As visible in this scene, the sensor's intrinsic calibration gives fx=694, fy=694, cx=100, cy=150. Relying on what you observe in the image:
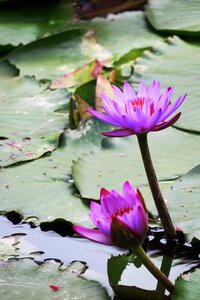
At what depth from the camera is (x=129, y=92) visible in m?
1.35

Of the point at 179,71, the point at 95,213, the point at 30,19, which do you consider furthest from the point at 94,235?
the point at 30,19

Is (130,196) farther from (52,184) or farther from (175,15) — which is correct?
(175,15)

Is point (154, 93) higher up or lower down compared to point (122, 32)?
higher up

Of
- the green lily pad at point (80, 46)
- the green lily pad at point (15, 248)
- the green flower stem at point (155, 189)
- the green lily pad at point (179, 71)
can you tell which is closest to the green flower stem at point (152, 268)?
the green flower stem at point (155, 189)

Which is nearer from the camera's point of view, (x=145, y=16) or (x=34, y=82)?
(x=34, y=82)

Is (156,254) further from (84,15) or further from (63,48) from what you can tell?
(84,15)

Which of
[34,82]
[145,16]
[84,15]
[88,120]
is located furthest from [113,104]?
[84,15]

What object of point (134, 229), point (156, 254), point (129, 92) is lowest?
point (156, 254)

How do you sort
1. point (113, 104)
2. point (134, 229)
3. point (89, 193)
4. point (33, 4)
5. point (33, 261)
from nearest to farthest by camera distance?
point (134, 229), point (113, 104), point (33, 261), point (89, 193), point (33, 4)

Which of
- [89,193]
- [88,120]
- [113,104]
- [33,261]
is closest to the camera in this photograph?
[113,104]

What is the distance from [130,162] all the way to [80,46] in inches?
38.0

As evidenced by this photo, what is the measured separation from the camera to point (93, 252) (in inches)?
58.2

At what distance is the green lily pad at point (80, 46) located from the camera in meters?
2.49

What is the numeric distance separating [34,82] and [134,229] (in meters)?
1.23
